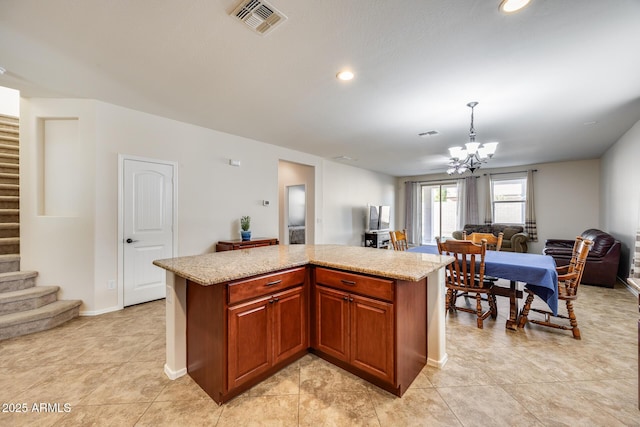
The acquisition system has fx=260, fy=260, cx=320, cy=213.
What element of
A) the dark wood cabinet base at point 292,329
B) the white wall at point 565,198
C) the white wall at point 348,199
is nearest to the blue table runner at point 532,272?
the dark wood cabinet base at point 292,329

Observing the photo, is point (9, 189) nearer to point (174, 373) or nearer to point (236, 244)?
point (236, 244)

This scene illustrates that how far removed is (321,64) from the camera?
7.73 ft

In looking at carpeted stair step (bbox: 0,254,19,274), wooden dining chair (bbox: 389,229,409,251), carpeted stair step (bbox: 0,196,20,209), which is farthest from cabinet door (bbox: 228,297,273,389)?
carpeted stair step (bbox: 0,196,20,209)

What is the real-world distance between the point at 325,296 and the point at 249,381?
30.7 inches

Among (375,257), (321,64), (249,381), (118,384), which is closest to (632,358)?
(375,257)

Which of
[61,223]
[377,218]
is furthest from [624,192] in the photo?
[61,223]

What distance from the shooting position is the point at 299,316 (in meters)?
2.11

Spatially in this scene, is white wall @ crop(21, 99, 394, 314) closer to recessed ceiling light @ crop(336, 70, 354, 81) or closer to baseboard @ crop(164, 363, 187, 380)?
baseboard @ crop(164, 363, 187, 380)

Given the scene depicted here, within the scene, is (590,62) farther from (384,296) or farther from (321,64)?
(384,296)

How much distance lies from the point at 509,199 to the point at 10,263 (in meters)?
10.2

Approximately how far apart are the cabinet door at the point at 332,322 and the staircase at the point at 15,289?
9.76 feet

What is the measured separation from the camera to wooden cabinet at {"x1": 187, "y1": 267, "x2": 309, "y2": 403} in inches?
64.8

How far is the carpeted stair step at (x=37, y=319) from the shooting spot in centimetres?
258

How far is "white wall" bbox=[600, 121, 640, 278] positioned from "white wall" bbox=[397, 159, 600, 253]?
84 cm
